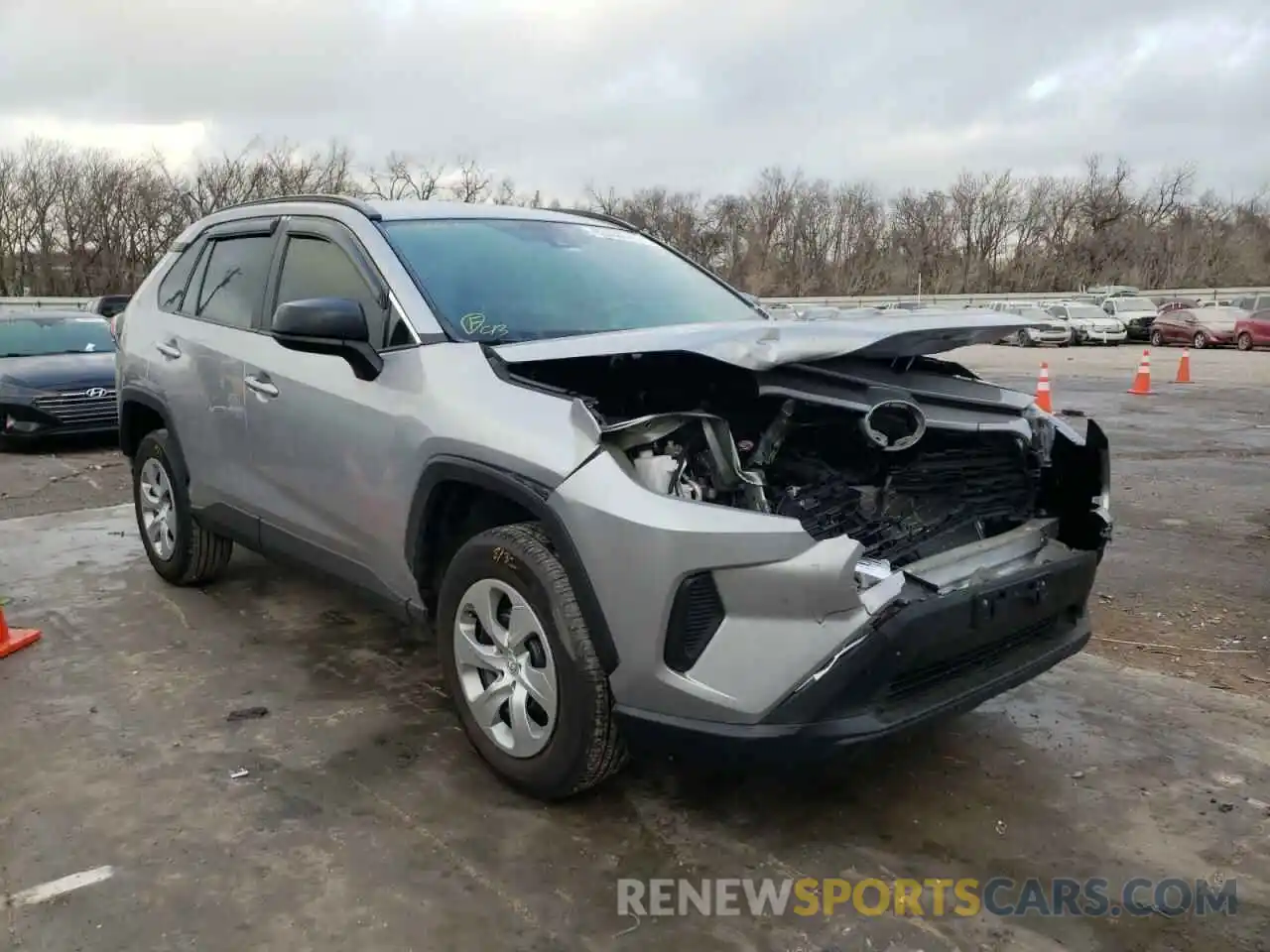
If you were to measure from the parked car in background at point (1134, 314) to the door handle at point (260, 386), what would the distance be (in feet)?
121

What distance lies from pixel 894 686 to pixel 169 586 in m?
4.12

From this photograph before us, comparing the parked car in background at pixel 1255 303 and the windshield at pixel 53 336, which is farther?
the parked car in background at pixel 1255 303

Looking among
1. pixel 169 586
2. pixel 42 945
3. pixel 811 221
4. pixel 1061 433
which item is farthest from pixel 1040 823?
pixel 811 221

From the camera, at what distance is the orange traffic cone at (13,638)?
4.41 m

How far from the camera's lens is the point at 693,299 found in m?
4.30

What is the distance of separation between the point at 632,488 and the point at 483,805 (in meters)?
1.17

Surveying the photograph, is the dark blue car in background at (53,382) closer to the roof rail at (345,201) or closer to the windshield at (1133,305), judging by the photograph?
the roof rail at (345,201)

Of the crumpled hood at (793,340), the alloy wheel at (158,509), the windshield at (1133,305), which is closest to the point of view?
the crumpled hood at (793,340)

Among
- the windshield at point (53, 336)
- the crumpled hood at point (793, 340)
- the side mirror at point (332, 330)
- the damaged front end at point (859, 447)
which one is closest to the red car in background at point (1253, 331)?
the windshield at point (53, 336)

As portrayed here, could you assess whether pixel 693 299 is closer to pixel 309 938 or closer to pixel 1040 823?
pixel 1040 823

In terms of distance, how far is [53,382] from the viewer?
10180 mm

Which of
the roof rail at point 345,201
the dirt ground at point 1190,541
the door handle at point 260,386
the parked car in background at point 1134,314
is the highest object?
the parked car in background at point 1134,314

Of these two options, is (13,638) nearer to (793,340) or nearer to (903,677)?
(793,340)

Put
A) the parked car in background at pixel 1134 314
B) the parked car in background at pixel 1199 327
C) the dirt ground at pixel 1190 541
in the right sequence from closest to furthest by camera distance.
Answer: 1. the dirt ground at pixel 1190 541
2. the parked car in background at pixel 1199 327
3. the parked car in background at pixel 1134 314
